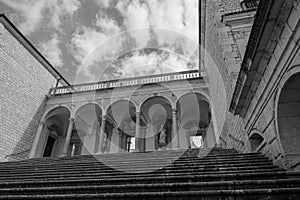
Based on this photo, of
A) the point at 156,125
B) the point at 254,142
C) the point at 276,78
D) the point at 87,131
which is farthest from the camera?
the point at 87,131

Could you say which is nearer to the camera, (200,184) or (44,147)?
(200,184)

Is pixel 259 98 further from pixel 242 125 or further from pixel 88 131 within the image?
pixel 88 131

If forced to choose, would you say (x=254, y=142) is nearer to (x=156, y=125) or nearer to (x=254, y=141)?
(x=254, y=141)

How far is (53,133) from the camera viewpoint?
13.6 meters

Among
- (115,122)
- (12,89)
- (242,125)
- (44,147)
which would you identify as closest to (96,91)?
(115,122)

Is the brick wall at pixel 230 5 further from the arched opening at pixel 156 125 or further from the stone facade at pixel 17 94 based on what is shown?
the stone facade at pixel 17 94

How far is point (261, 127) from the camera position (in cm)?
334

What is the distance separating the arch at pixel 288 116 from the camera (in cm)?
246

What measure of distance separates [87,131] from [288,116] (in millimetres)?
13263

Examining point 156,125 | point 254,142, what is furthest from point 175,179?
point 156,125

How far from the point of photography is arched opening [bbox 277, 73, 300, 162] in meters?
2.48

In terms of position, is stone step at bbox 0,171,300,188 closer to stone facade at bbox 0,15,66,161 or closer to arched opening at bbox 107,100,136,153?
stone facade at bbox 0,15,66,161

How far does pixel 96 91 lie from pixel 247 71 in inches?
417

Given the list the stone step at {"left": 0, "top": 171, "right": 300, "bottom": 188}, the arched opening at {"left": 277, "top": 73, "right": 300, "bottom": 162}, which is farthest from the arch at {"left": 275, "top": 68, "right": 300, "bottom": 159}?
the stone step at {"left": 0, "top": 171, "right": 300, "bottom": 188}
